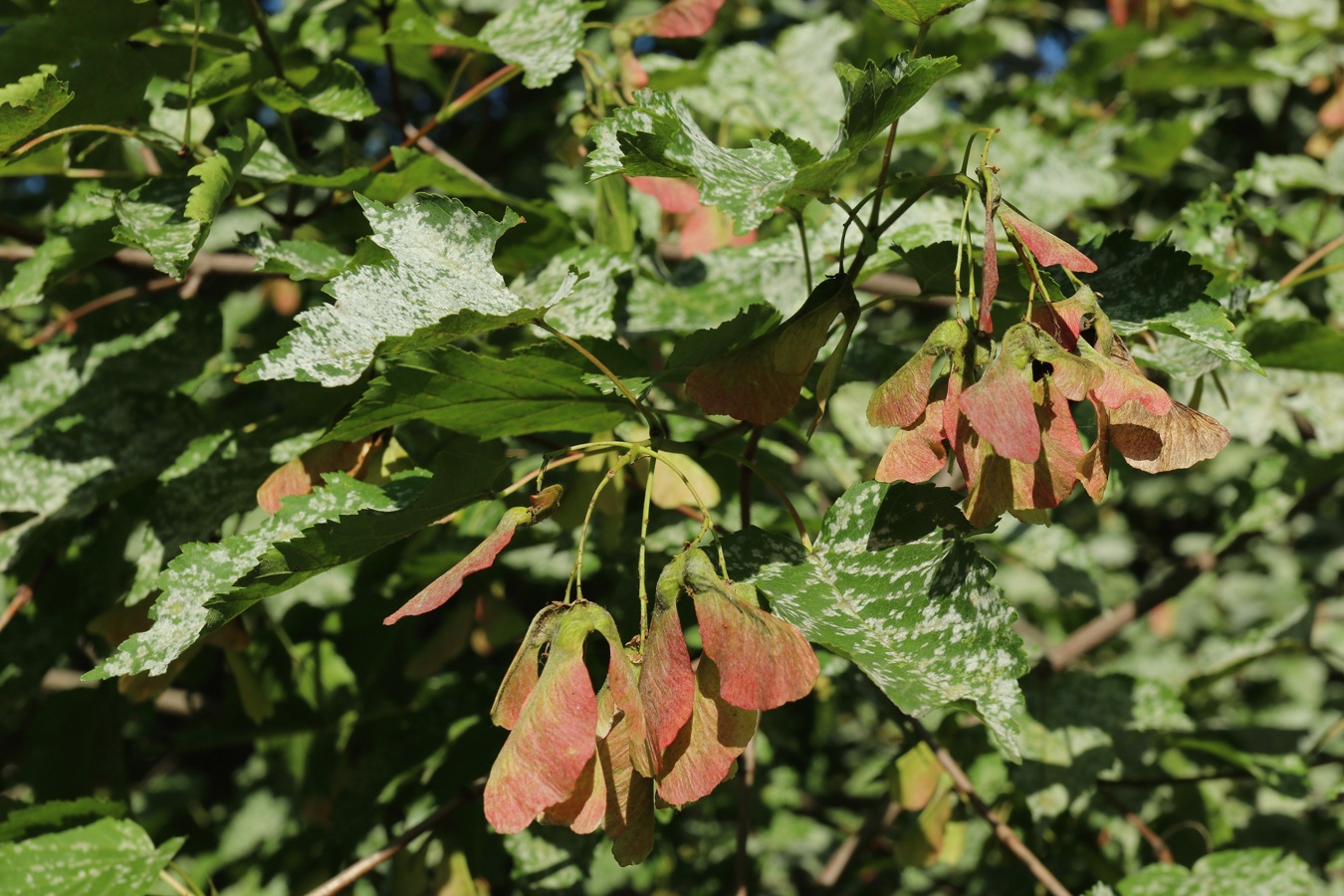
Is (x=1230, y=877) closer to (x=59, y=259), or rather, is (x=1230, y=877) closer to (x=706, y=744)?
(x=706, y=744)

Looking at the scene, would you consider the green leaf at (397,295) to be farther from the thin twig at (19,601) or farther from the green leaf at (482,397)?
the thin twig at (19,601)

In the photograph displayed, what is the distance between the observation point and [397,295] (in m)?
0.86

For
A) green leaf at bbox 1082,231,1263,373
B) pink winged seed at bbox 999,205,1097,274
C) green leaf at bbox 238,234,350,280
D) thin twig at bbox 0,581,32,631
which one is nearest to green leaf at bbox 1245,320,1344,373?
green leaf at bbox 1082,231,1263,373

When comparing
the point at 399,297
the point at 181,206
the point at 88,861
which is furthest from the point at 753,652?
the point at 88,861

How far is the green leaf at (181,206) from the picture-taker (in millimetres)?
945

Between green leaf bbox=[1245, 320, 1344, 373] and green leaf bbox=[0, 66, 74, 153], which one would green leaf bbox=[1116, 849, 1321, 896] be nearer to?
green leaf bbox=[1245, 320, 1344, 373]

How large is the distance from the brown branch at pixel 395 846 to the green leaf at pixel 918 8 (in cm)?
98

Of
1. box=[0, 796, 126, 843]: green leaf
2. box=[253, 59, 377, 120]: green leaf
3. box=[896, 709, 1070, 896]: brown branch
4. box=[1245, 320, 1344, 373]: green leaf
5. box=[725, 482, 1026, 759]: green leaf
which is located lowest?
box=[896, 709, 1070, 896]: brown branch

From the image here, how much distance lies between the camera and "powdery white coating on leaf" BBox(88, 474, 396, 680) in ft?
2.71

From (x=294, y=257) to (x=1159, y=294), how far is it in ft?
2.65

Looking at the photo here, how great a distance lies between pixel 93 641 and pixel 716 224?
112 cm

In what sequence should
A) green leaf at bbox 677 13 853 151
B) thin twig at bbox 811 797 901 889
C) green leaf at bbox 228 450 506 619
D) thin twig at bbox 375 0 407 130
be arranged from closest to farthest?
1. green leaf at bbox 228 450 506 619
2. thin twig at bbox 375 0 407 130
3. thin twig at bbox 811 797 901 889
4. green leaf at bbox 677 13 853 151

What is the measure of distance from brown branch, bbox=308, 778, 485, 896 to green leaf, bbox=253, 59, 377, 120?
0.82 metres

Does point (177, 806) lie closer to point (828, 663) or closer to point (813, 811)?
point (813, 811)
